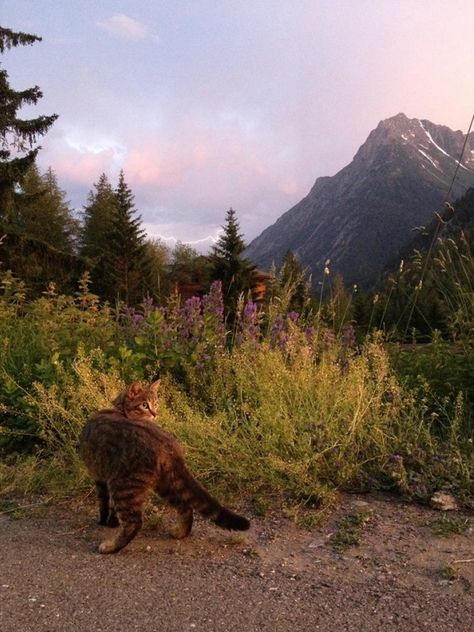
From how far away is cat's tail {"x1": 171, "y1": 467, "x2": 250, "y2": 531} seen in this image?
3477 millimetres

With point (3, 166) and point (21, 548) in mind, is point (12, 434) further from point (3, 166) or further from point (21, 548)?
point (3, 166)

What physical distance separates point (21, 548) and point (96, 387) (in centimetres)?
173

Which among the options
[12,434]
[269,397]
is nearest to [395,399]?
[269,397]

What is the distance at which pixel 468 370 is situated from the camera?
242 inches

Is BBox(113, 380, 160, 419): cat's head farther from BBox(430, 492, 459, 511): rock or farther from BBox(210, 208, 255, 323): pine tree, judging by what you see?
BBox(210, 208, 255, 323): pine tree

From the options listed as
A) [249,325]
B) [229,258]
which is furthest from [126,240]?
[249,325]

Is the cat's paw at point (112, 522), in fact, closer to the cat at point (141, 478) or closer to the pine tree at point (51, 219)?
the cat at point (141, 478)

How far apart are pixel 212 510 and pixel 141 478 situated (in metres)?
0.48

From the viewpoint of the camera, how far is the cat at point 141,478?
3.48 metres

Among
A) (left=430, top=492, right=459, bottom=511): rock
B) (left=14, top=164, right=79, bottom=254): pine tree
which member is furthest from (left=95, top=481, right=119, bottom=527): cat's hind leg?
(left=14, top=164, right=79, bottom=254): pine tree

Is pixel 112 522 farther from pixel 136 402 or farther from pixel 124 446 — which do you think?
pixel 136 402

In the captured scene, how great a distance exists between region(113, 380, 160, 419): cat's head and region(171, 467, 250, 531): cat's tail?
2.80ft

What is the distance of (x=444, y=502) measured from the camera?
3961mm

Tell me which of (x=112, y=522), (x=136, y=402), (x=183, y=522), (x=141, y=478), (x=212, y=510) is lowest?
(x=112, y=522)
